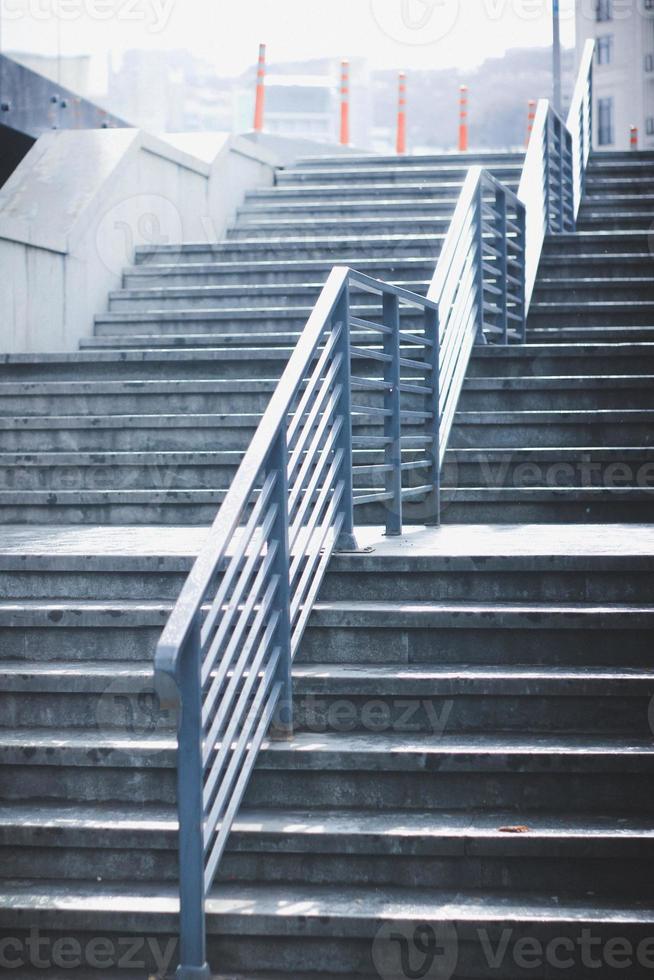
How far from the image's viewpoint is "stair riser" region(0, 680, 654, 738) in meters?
4.08

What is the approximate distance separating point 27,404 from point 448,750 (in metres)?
4.06

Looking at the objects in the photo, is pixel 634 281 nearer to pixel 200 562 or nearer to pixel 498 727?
pixel 498 727

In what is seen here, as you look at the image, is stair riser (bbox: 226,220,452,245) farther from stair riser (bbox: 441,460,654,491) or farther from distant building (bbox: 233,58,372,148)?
distant building (bbox: 233,58,372,148)

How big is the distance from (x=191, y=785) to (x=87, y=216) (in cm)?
615

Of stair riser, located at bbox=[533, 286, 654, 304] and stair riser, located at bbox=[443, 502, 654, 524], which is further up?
stair riser, located at bbox=[533, 286, 654, 304]

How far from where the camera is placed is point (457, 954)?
3332 mm

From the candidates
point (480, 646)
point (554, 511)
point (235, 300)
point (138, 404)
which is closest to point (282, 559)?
point (480, 646)

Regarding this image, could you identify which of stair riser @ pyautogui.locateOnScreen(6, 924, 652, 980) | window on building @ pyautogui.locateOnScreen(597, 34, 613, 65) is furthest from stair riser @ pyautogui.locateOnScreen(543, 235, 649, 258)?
window on building @ pyautogui.locateOnScreen(597, 34, 613, 65)

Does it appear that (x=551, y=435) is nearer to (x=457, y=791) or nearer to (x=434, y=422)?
(x=434, y=422)

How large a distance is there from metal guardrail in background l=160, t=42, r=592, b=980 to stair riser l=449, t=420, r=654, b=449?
20 centimetres

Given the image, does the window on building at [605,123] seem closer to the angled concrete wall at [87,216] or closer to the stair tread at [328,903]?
the angled concrete wall at [87,216]

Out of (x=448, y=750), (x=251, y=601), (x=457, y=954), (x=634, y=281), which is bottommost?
(x=457, y=954)

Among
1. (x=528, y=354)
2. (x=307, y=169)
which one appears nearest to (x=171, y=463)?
(x=528, y=354)

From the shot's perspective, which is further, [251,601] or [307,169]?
[307,169]
